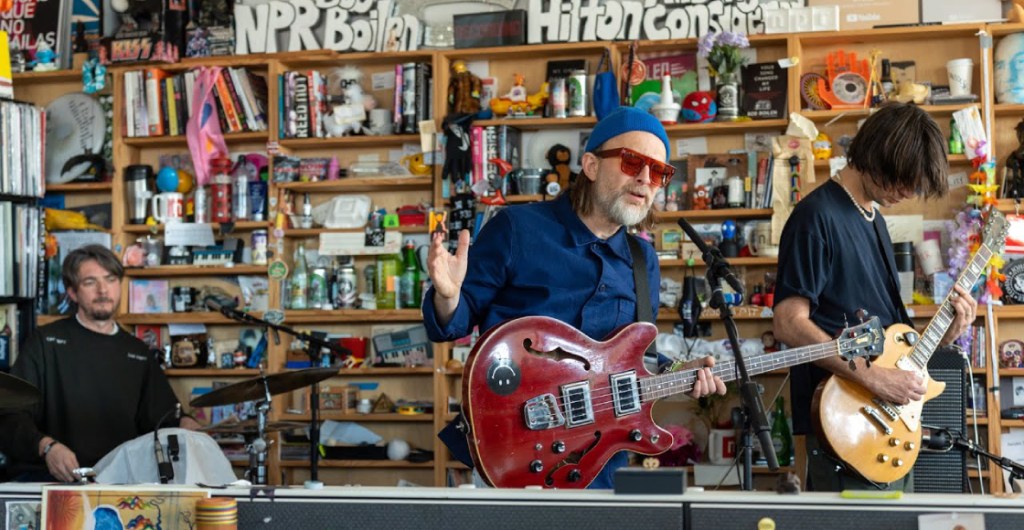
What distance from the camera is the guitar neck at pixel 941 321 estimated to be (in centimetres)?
324

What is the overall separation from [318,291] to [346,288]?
0.14 meters

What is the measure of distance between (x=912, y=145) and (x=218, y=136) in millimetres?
3875

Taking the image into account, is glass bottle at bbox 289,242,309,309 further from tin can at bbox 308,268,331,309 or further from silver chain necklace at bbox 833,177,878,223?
silver chain necklace at bbox 833,177,878,223

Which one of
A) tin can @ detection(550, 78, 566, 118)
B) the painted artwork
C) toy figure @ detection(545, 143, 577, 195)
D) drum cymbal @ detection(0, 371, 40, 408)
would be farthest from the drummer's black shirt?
the painted artwork

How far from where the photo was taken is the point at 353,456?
18.8ft

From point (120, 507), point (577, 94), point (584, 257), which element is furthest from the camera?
point (577, 94)

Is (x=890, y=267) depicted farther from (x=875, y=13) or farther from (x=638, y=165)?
(x=875, y=13)

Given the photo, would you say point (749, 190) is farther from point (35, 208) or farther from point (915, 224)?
point (35, 208)

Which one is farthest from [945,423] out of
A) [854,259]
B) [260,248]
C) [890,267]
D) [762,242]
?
[260,248]

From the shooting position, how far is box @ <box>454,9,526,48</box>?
565cm

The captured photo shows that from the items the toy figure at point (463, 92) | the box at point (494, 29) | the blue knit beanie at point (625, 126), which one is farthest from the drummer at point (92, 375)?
the blue knit beanie at point (625, 126)

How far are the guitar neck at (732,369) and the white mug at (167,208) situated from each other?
12.4 feet

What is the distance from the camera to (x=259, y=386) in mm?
4484

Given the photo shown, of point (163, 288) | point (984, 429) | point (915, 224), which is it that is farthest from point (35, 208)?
point (984, 429)
